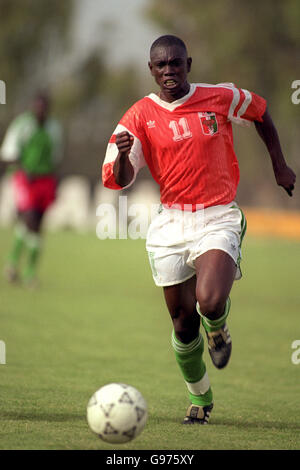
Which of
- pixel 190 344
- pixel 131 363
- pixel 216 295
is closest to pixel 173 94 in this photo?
pixel 216 295

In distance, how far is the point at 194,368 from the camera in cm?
591

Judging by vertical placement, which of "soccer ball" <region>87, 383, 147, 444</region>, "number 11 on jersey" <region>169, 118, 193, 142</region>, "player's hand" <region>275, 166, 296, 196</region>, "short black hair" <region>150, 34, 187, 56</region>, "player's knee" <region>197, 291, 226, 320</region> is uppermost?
"short black hair" <region>150, 34, 187, 56</region>

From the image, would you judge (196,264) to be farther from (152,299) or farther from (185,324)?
(152,299)

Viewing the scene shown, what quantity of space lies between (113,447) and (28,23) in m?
45.3

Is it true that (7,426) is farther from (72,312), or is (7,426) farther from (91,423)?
(72,312)

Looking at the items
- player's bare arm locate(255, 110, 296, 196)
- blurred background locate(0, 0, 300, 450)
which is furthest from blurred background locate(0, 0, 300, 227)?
player's bare arm locate(255, 110, 296, 196)

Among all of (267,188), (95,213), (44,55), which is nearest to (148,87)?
(44,55)

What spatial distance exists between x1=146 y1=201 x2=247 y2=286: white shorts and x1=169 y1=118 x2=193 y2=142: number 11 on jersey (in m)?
0.48

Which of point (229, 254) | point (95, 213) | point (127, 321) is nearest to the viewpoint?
point (229, 254)

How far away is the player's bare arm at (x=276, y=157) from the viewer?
5.99 meters

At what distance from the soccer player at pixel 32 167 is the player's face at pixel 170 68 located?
7.56 metres

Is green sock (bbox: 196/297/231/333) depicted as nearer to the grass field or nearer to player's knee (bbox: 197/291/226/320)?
player's knee (bbox: 197/291/226/320)

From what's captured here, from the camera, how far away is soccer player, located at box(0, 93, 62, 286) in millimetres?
13250

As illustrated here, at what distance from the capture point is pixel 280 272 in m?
17.7
